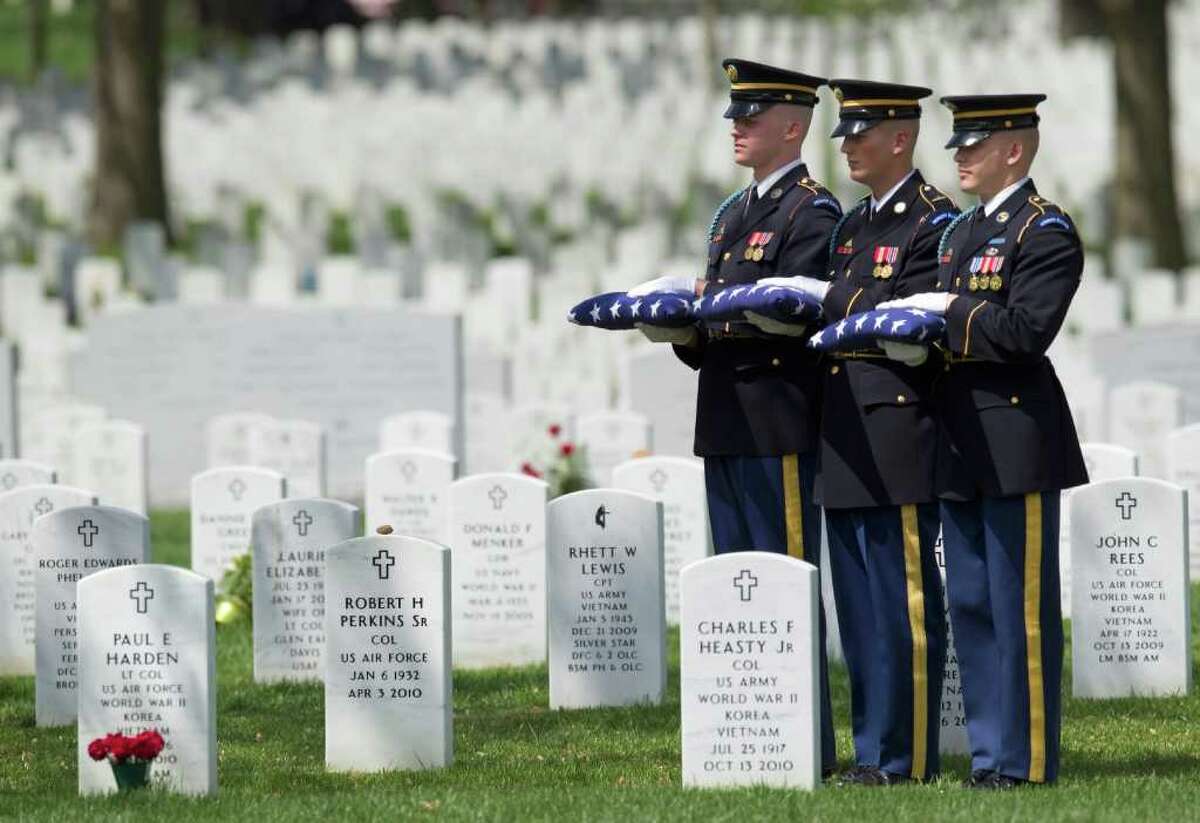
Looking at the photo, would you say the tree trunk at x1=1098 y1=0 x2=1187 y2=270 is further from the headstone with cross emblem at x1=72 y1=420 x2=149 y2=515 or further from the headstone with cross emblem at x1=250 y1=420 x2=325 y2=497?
the headstone with cross emblem at x1=72 y1=420 x2=149 y2=515

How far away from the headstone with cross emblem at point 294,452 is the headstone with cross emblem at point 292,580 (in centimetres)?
387

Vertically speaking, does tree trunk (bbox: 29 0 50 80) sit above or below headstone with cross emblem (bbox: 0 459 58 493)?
above

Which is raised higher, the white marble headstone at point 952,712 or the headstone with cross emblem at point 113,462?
the headstone with cross emblem at point 113,462

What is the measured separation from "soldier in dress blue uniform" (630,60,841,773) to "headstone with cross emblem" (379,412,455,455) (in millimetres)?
6424

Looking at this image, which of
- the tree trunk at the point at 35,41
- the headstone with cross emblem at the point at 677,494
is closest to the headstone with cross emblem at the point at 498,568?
the headstone with cross emblem at the point at 677,494

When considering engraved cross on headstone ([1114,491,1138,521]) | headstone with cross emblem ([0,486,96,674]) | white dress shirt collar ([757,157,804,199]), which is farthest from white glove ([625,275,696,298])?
headstone with cross emblem ([0,486,96,674])

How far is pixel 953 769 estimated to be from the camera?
25.4 ft

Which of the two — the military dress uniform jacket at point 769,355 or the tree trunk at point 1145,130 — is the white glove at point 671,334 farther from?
the tree trunk at point 1145,130

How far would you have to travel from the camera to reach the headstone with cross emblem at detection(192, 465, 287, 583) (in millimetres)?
10945

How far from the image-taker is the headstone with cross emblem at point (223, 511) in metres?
10.9

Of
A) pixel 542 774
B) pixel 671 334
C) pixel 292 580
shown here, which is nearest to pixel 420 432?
pixel 292 580

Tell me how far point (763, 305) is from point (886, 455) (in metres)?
0.58

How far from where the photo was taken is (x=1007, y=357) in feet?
22.3

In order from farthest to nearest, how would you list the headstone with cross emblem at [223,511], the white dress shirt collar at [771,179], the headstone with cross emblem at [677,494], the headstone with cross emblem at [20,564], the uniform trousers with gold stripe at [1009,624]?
1. the headstone with cross emblem at [223,511]
2. the headstone with cross emblem at [677,494]
3. the headstone with cross emblem at [20,564]
4. the white dress shirt collar at [771,179]
5. the uniform trousers with gold stripe at [1009,624]
